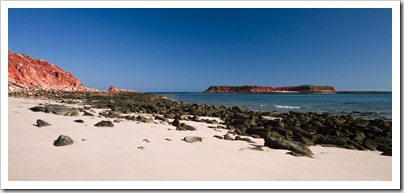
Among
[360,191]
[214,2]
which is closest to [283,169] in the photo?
[360,191]

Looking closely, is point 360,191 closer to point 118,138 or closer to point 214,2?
point 214,2

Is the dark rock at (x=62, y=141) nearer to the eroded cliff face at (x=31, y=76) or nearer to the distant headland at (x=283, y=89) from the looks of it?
the eroded cliff face at (x=31, y=76)

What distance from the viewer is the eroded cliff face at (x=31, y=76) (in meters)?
45.5

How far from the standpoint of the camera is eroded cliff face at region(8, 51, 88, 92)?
4553 cm

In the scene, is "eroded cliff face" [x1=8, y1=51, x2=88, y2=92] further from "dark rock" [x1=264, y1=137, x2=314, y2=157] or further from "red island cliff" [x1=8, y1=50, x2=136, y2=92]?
"dark rock" [x1=264, y1=137, x2=314, y2=157]

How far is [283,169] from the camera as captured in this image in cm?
377

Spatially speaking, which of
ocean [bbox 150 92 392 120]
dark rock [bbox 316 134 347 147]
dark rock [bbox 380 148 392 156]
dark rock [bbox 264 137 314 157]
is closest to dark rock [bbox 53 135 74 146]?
dark rock [bbox 264 137 314 157]

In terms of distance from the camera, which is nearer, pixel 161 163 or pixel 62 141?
pixel 161 163

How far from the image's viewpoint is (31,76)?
56219 mm

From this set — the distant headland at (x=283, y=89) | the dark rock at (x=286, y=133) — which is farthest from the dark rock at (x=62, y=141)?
the distant headland at (x=283, y=89)

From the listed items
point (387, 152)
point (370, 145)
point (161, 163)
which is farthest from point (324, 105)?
point (161, 163)

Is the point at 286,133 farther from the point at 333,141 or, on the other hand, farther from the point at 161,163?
the point at 161,163

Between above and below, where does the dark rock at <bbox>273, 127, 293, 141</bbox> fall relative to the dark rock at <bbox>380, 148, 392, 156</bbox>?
above

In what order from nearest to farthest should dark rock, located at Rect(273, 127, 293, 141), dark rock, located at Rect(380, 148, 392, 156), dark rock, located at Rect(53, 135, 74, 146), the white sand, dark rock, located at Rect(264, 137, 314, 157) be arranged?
1. the white sand
2. dark rock, located at Rect(53, 135, 74, 146)
3. dark rock, located at Rect(264, 137, 314, 157)
4. dark rock, located at Rect(380, 148, 392, 156)
5. dark rock, located at Rect(273, 127, 293, 141)
